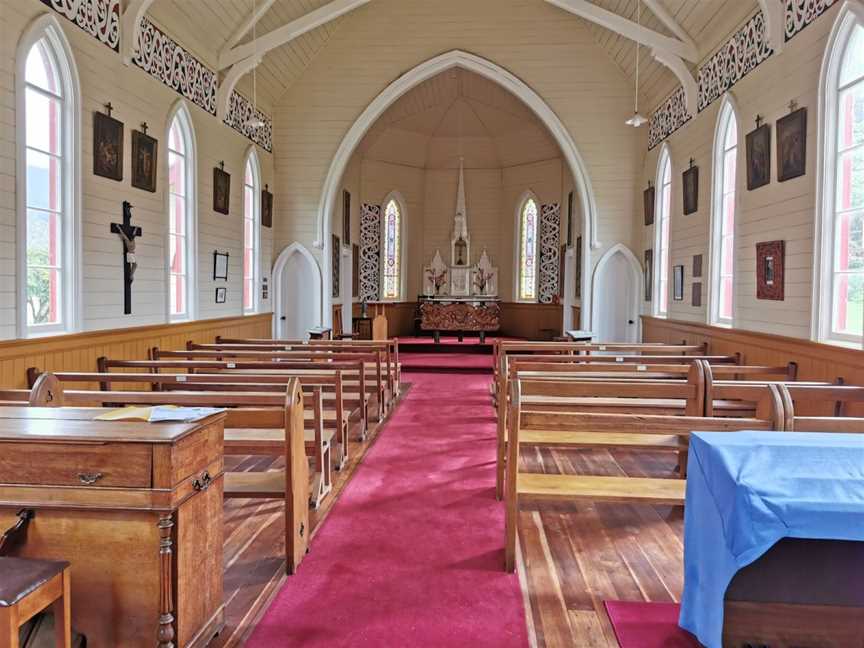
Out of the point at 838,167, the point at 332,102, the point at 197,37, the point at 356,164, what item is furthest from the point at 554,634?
the point at 356,164

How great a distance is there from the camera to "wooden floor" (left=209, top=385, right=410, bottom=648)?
10.5 feet

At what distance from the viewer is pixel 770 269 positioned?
24.7 feet

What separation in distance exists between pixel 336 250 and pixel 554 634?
43.0 ft

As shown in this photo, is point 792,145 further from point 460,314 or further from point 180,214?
point 460,314

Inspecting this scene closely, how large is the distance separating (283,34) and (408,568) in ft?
33.2

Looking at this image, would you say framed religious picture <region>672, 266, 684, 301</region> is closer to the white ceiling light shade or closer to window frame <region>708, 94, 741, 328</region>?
window frame <region>708, 94, 741, 328</region>

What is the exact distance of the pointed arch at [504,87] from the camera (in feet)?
42.5

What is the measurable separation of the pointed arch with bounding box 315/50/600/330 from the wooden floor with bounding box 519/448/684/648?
29.4 feet

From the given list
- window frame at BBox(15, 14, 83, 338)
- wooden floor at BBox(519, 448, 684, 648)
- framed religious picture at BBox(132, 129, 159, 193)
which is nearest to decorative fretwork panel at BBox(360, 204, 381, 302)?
framed religious picture at BBox(132, 129, 159, 193)

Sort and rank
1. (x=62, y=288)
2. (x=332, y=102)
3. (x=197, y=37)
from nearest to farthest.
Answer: (x=62, y=288)
(x=197, y=37)
(x=332, y=102)

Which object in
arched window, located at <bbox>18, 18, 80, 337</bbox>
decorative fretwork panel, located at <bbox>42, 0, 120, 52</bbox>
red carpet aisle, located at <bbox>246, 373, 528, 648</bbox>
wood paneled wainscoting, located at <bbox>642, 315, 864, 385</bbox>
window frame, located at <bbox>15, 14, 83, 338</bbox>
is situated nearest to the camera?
red carpet aisle, located at <bbox>246, 373, 528, 648</bbox>

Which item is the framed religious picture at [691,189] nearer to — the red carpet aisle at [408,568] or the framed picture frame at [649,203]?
the framed picture frame at [649,203]

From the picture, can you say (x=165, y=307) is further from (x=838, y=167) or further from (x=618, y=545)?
(x=838, y=167)

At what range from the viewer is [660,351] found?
365 inches
